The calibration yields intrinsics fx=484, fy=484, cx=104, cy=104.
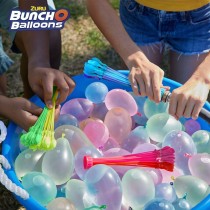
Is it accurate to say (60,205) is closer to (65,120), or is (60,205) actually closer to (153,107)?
(65,120)

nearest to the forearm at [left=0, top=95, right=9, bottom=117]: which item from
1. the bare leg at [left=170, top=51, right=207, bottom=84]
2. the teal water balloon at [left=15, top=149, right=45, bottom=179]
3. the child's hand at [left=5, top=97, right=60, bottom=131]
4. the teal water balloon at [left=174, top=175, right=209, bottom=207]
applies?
the child's hand at [left=5, top=97, right=60, bottom=131]

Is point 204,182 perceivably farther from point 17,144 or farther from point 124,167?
point 17,144

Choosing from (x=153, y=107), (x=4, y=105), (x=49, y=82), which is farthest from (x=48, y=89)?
(x=153, y=107)

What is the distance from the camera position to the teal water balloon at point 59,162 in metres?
1.09

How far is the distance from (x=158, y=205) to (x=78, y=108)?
0.40 metres

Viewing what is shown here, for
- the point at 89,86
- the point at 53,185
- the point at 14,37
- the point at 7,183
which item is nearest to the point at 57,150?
the point at 53,185

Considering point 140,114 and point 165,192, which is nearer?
point 165,192

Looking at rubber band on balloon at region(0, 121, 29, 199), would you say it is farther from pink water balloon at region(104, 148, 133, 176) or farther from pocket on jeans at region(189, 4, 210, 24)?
pocket on jeans at region(189, 4, 210, 24)

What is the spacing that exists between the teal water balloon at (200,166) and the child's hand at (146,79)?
7.9 inches

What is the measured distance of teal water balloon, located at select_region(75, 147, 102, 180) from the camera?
113cm

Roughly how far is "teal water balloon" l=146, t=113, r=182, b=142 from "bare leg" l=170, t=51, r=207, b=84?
0.68 ft

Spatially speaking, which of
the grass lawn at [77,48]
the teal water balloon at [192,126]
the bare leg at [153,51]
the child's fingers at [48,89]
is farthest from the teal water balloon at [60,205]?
the grass lawn at [77,48]

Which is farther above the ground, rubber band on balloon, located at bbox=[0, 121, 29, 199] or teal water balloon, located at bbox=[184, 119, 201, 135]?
rubber band on balloon, located at bbox=[0, 121, 29, 199]

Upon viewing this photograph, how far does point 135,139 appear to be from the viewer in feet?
4.06
